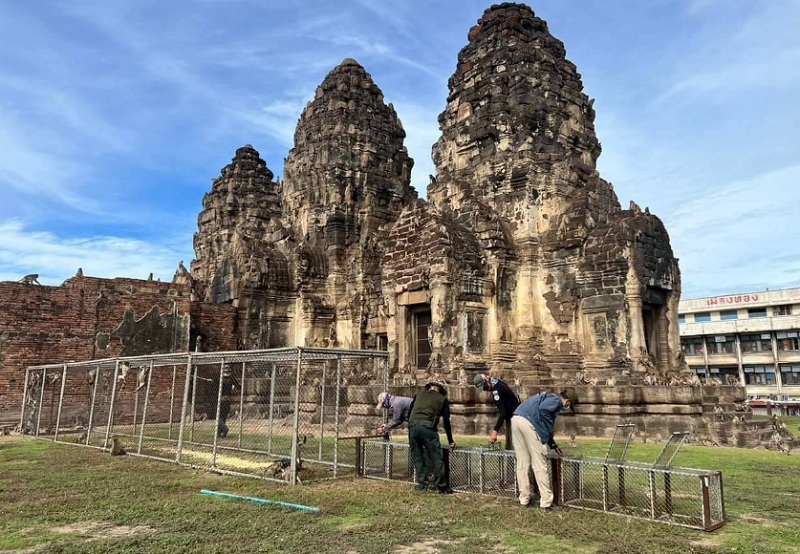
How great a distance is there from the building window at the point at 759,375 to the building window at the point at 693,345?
168 inches

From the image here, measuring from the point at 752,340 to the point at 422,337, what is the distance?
149 feet

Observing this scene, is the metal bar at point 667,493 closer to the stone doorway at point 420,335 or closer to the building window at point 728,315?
the stone doorway at point 420,335

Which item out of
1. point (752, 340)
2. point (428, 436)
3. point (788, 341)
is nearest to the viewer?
point (428, 436)

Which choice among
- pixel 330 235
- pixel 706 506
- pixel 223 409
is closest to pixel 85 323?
pixel 223 409

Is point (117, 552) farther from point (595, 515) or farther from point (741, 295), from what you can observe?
point (741, 295)

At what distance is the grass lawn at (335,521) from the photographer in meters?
5.48

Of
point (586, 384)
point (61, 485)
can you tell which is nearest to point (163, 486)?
point (61, 485)

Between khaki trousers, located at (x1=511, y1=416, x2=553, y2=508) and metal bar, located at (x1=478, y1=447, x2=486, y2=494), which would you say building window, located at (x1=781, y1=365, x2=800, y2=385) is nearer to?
metal bar, located at (x1=478, y1=447, x2=486, y2=494)

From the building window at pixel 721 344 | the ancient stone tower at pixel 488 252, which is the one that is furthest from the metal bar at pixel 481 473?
the building window at pixel 721 344

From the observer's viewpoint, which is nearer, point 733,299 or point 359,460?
point 359,460

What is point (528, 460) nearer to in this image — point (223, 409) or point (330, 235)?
point (223, 409)

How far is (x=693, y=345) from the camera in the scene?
185 ft

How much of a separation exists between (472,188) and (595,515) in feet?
45.4

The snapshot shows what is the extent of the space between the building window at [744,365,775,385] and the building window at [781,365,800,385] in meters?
0.78
